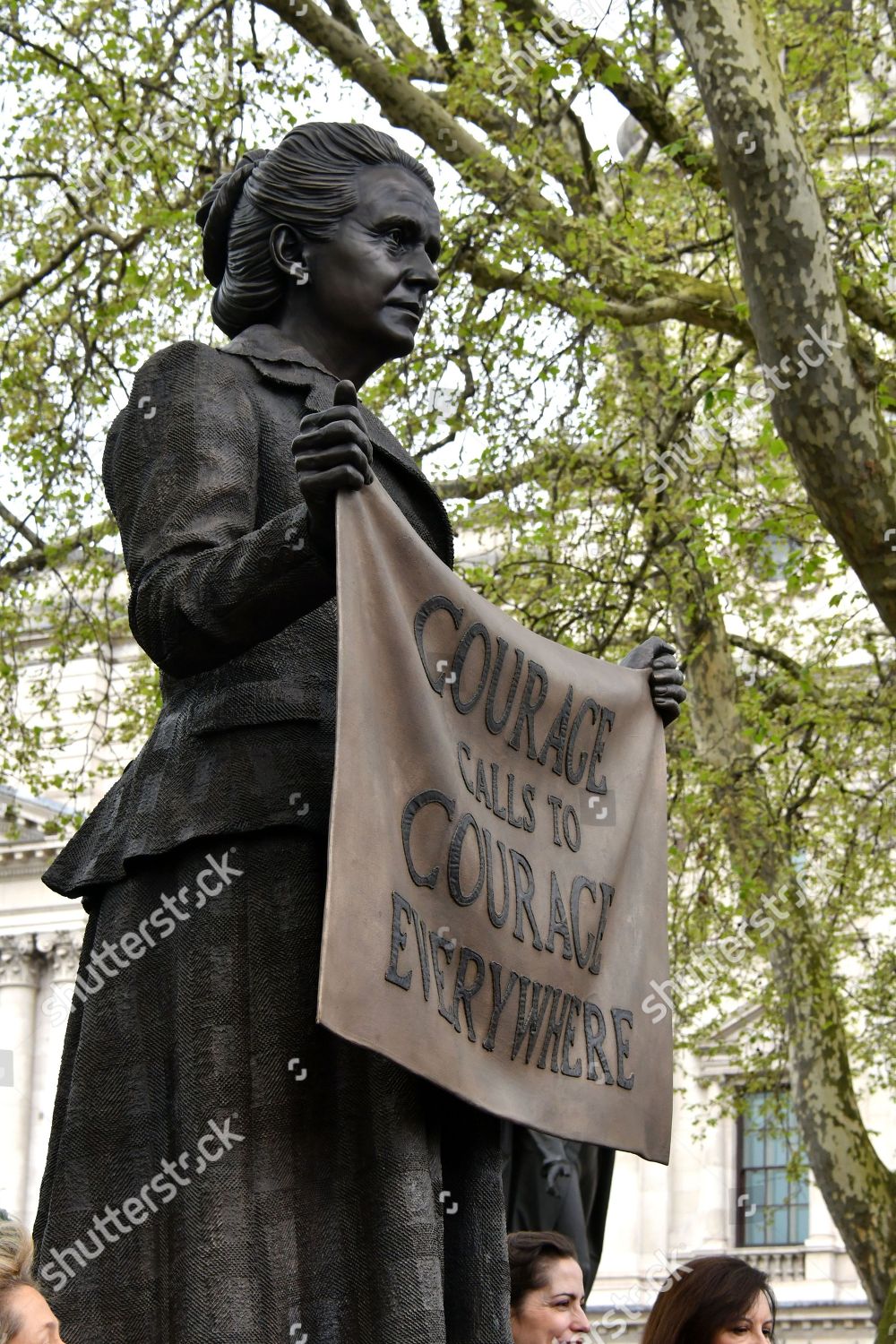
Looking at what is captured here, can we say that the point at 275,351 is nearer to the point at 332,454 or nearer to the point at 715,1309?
the point at 332,454

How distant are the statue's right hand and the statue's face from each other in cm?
66

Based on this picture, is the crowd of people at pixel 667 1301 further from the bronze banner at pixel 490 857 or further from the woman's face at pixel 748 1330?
the bronze banner at pixel 490 857

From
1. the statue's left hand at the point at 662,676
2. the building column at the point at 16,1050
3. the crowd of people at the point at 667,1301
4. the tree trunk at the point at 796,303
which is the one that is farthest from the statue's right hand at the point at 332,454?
the building column at the point at 16,1050

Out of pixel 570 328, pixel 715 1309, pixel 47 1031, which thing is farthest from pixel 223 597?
pixel 47 1031

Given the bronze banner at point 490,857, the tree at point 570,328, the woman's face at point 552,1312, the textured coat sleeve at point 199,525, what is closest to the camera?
the bronze banner at point 490,857

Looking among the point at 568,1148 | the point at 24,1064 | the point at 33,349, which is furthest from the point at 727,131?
the point at 24,1064

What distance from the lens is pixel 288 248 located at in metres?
3.89

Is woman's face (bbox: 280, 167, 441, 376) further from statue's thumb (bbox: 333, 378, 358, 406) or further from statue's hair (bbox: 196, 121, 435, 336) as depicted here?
statue's thumb (bbox: 333, 378, 358, 406)

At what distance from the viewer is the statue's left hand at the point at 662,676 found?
4133 millimetres

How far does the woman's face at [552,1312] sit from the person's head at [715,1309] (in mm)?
369

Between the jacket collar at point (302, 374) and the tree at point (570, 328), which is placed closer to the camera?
the jacket collar at point (302, 374)

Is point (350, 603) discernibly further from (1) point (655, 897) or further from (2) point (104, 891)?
(1) point (655, 897)

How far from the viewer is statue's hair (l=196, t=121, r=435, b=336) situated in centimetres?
385

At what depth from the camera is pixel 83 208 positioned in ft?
52.0
